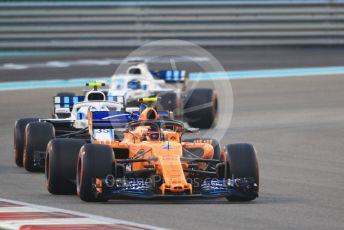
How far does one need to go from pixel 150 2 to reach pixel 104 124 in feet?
78.2

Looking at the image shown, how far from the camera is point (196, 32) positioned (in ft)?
129

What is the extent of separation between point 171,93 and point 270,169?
233 inches

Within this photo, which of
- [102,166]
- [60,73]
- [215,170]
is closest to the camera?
[102,166]

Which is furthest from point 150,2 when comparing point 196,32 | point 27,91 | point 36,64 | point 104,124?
point 104,124

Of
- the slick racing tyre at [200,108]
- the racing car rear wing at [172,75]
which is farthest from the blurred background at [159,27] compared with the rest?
the slick racing tyre at [200,108]

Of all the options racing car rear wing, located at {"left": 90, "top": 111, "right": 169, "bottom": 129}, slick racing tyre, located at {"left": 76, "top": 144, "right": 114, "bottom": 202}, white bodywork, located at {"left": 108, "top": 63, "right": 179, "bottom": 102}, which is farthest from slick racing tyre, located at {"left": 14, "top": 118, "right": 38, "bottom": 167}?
white bodywork, located at {"left": 108, "top": 63, "right": 179, "bottom": 102}

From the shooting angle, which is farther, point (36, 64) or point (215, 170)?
point (36, 64)

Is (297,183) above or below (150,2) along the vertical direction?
below

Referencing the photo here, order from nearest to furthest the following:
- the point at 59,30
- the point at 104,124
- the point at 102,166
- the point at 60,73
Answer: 1. the point at 102,166
2. the point at 104,124
3. the point at 60,73
4. the point at 59,30

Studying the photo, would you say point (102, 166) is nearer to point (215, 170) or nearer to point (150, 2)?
point (215, 170)

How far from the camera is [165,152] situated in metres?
14.4

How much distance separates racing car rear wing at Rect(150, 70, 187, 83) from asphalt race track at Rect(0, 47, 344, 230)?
150 centimetres

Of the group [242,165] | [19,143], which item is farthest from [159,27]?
[242,165]

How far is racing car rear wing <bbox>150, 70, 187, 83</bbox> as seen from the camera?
87.4ft
